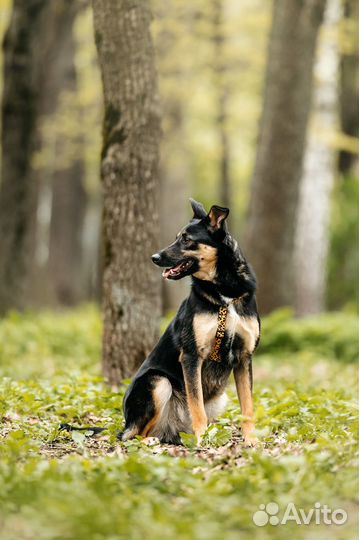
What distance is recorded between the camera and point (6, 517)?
15.1 feet

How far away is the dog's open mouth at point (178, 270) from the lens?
6.85 metres

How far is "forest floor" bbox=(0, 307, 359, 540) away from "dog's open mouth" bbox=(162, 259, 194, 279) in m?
1.24

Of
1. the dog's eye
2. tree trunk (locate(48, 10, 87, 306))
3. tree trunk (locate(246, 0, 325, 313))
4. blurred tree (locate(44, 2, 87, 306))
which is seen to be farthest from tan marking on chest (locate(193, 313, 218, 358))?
tree trunk (locate(48, 10, 87, 306))

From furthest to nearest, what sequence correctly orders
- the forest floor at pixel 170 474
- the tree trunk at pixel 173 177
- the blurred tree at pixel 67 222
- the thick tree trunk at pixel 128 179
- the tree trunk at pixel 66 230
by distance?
the tree trunk at pixel 66 230 → the blurred tree at pixel 67 222 → the tree trunk at pixel 173 177 → the thick tree trunk at pixel 128 179 → the forest floor at pixel 170 474

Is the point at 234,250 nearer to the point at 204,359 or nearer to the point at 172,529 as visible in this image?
the point at 204,359

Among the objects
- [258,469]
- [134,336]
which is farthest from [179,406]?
[134,336]

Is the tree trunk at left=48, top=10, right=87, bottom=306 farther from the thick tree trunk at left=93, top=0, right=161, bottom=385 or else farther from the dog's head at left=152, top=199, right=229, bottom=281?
the dog's head at left=152, top=199, right=229, bottom=281

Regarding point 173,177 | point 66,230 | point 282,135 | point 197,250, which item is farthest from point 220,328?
point 66,230

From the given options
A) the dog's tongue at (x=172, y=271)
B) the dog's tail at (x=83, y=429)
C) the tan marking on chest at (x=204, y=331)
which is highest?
the dog's tongue at (x=172, y=271)

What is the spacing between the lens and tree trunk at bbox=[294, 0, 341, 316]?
19984 millimetres

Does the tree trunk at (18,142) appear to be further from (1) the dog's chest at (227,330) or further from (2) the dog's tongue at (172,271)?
(1) the dog's chest at (227,330)

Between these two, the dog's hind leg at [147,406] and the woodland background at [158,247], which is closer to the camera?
the woodland background at [158,247]

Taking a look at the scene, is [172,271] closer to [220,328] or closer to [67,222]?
[220,328]

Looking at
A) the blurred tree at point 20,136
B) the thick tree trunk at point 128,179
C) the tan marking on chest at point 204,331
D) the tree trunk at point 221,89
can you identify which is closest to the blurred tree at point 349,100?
the tree trunk at point 221,89
